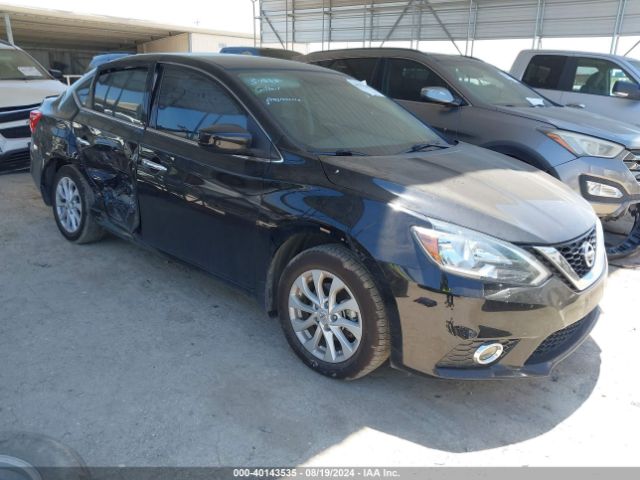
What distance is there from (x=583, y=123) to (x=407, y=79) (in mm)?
1879

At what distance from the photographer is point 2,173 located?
7172mm

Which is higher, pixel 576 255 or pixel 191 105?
pixel 191 105

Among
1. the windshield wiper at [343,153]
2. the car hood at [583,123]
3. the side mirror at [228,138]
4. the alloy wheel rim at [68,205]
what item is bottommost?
the alloy wheel rim at [68,205]

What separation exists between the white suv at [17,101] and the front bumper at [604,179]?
6338 mm

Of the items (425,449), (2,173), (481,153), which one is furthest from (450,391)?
(2,173)

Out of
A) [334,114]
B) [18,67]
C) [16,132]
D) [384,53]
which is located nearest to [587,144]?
[384,53]

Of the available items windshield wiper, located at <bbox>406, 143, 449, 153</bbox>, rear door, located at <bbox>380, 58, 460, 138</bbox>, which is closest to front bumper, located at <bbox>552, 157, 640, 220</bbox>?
rear door, located at <bbox>380, 58, 460, 138</bbox>

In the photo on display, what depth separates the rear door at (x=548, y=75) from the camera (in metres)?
7.84

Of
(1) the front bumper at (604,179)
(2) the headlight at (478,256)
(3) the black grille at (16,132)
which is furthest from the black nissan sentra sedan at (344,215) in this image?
(3) the black grille at (16,132)

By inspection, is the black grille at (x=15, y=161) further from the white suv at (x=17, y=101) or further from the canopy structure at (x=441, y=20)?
the canopy structure at (x=441, y=20)

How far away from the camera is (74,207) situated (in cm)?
453

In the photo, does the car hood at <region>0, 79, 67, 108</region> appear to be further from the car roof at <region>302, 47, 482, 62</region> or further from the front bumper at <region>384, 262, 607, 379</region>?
the front bumper at <region>384, 262, 607, 379</region>

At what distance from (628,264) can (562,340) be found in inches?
107

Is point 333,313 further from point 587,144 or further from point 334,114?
point 587,144
